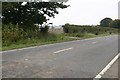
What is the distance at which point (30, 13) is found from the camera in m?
24.2

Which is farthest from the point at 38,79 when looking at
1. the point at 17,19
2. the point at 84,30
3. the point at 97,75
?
the point at 84,30

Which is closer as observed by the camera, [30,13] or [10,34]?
[10,34]

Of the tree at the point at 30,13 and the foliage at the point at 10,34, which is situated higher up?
the tree at the point at 30,13

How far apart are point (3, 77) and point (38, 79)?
1.17 meters

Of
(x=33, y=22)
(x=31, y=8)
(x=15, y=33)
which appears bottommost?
(x=15, y=33)

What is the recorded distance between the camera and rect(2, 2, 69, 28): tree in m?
22.9

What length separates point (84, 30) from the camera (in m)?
49.9

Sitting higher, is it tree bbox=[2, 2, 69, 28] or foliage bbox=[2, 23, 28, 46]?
tree bbox=[2, 2, 69, 28]

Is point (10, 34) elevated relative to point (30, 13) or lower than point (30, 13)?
lower

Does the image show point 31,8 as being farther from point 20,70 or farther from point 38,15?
point 20,70

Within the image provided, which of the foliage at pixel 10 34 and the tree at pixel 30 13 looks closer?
the foliage at pixel 10 34

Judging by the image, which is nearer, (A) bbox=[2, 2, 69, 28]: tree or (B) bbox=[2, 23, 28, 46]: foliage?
(B) bbox=[2, 23, 28, 46]: foliage

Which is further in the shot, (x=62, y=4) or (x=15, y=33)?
(x=62, y=4)

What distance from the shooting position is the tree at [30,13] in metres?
22.9
